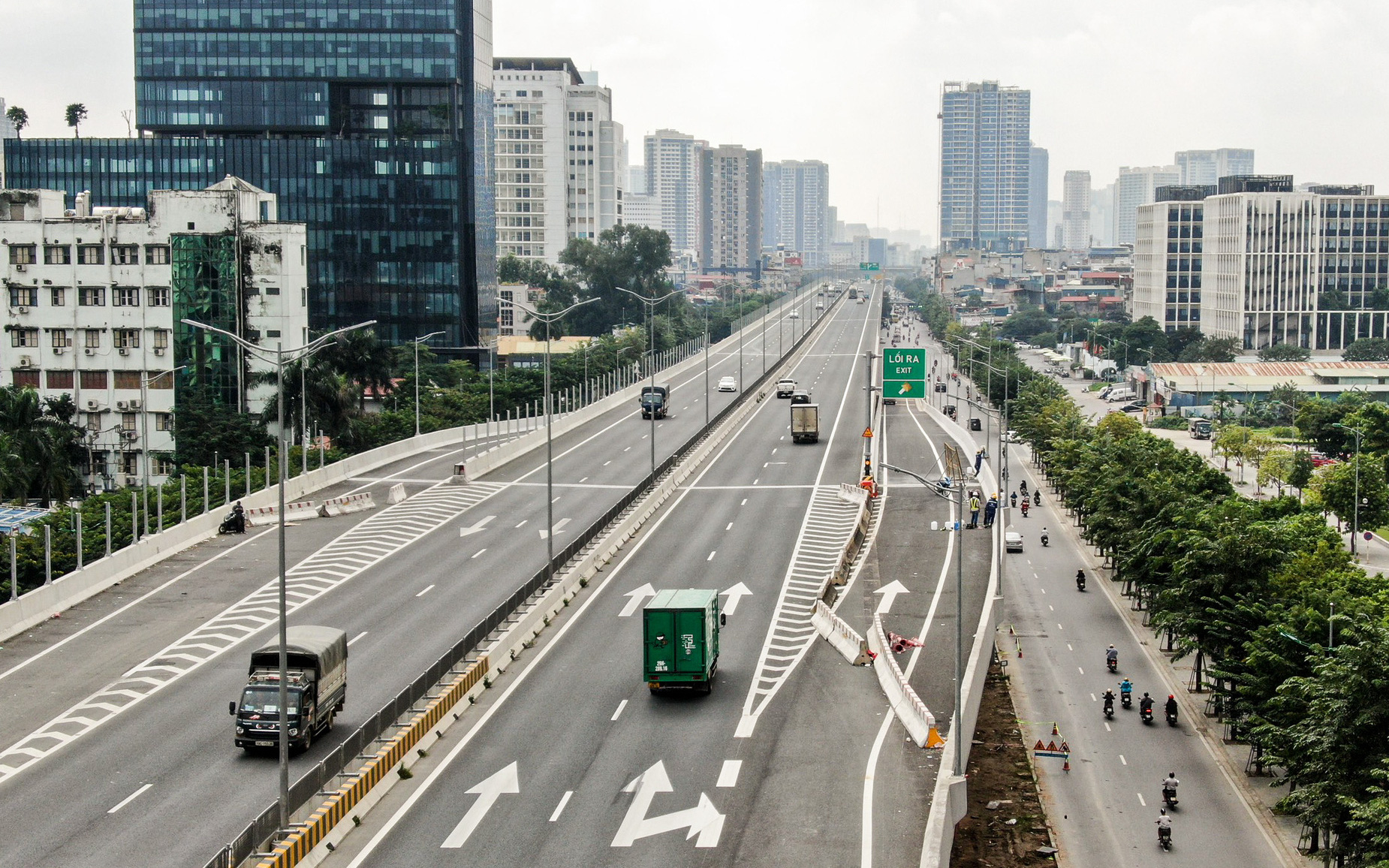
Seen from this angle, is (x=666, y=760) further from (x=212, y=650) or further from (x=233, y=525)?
(x=233, y=525)

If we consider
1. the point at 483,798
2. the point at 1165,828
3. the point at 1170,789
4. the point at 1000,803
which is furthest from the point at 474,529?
the point at 1165,828

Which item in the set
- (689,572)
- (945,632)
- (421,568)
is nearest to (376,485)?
(421,568)

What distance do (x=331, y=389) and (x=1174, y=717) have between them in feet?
198

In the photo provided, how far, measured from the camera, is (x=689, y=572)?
60.6 meters

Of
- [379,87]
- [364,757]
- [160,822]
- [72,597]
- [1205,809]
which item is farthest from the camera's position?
[379,87]

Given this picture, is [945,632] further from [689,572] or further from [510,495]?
[510,495]

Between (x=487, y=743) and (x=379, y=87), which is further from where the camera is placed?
(x=379, y=87)

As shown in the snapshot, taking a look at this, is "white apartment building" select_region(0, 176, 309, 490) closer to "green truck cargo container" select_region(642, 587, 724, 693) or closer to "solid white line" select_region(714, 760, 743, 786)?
"green truck cargo container" select_region(642, 587, 724, 693)

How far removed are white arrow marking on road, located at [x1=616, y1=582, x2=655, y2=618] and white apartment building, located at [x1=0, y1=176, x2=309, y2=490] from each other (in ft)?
181

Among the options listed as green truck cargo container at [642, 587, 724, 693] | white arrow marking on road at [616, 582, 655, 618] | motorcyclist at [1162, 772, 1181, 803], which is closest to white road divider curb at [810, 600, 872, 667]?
white arrow marking on road at [616, 582, 655, 618]

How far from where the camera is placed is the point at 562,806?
3475 cm

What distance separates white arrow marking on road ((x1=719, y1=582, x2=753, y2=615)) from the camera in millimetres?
54841

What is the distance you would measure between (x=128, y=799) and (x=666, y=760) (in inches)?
503

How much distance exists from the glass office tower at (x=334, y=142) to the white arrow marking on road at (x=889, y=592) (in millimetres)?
100191
